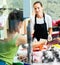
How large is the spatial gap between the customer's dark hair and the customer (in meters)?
0.20

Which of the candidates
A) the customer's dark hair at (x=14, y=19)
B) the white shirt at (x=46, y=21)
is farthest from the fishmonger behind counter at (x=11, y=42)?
the white shirt at (x=46, y=21)

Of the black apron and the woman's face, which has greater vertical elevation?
the woman's face

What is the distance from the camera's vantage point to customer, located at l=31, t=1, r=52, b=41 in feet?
13.6

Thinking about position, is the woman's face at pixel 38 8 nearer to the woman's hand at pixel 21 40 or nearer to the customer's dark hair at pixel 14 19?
the customer's dark hair at pixel 14 19

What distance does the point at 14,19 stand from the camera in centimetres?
418

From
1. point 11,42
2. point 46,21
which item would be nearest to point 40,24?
point 46,21

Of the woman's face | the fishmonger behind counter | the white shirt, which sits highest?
the woman's face

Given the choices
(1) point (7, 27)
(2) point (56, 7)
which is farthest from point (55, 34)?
(1) point (7, 27)

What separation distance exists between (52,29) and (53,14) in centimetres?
23

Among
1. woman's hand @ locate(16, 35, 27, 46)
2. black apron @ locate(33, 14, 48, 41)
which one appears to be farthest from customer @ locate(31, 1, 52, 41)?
woman's hand @ locate(16, 35, 27, 46)

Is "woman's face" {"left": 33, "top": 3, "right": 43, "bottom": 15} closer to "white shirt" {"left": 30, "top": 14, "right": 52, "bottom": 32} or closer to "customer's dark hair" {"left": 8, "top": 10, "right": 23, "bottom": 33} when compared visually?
"white shirt" {"left": 30, "top": 14, "right": 52, "bottom": 32}

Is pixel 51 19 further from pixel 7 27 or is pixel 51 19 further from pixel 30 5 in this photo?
pixel 7 27

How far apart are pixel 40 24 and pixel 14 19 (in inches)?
15.8

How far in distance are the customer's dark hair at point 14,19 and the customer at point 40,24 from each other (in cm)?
20
